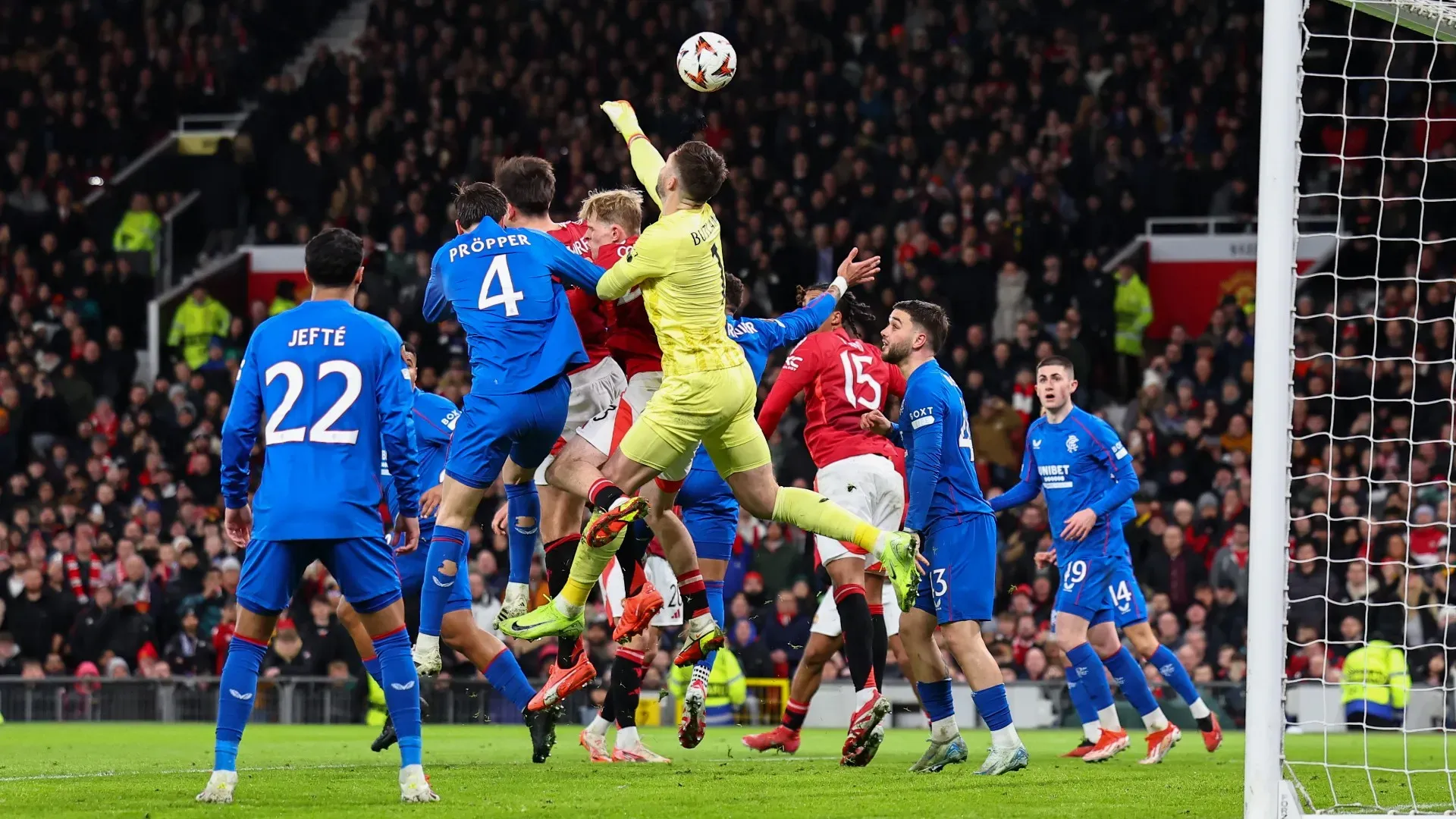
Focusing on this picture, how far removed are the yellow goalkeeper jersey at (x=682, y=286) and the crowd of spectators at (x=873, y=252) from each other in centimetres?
887

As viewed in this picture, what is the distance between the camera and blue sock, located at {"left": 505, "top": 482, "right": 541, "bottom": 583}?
994 cm

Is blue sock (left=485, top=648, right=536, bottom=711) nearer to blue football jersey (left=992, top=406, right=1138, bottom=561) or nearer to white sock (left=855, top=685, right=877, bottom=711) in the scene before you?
white sock (left=855, top=685, right=877, bottom=711)

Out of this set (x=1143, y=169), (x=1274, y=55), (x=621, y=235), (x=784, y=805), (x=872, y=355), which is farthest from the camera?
(x=1143, y=169)

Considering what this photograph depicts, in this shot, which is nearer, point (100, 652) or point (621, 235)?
point (621, 235)

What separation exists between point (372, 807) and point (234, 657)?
0.85 meters

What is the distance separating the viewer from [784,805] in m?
7.38

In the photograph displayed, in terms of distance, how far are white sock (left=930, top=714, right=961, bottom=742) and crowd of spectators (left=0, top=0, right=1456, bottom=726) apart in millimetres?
7052

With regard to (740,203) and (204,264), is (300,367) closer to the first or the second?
(740,203)

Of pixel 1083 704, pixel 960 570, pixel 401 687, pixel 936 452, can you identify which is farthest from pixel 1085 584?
pixel 401 687

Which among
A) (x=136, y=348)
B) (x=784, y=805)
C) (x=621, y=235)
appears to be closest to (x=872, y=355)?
(x=621, y=235)

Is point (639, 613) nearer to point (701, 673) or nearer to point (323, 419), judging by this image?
point (701, 673)

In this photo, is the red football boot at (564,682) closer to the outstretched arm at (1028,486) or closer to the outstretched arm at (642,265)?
the outstretched arm at (642,265)

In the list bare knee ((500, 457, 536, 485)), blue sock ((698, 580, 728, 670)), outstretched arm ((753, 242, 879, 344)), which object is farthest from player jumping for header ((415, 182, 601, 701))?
blue sock ((698, 580, 728, 670))

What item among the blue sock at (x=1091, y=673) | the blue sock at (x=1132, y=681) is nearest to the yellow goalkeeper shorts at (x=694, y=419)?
the blue sock at (x=1091, y=673)
